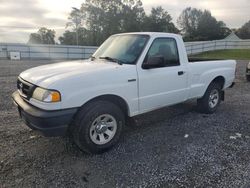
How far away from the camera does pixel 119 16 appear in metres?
58.6

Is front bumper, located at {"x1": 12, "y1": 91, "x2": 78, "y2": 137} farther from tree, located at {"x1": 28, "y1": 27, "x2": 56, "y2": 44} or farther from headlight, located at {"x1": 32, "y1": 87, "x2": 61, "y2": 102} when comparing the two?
tree, located at {"x1": 28, "y1": 27, "x2": 56, "y2": 44}

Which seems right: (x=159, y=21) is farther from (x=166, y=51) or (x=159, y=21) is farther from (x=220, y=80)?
(x=166, y=51)

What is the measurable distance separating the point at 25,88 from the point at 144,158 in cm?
210

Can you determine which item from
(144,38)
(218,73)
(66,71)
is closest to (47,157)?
(66,71)

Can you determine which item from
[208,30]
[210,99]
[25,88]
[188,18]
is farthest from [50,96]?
[188,18]

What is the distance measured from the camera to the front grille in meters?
3.56

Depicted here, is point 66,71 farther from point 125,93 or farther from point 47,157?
point 47,157

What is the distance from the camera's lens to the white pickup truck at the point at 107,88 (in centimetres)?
334

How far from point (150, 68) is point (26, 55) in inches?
944

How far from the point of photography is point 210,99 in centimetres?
596

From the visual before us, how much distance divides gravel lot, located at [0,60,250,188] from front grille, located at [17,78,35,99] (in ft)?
3.00

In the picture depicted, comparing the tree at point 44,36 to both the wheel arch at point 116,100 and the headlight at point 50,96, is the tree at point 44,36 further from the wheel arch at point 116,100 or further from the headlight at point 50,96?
the headlight at point 50,96

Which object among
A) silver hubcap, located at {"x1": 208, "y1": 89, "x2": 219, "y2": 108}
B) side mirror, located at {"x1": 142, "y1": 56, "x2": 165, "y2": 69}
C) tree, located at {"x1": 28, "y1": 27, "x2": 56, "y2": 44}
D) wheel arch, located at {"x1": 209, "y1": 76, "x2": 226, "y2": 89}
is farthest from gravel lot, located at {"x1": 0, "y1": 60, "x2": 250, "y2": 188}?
tree, located at {"x1": 28, "y1": 27, "x2": 56, "y2": 44}

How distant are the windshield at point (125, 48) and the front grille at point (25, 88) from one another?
149cm
